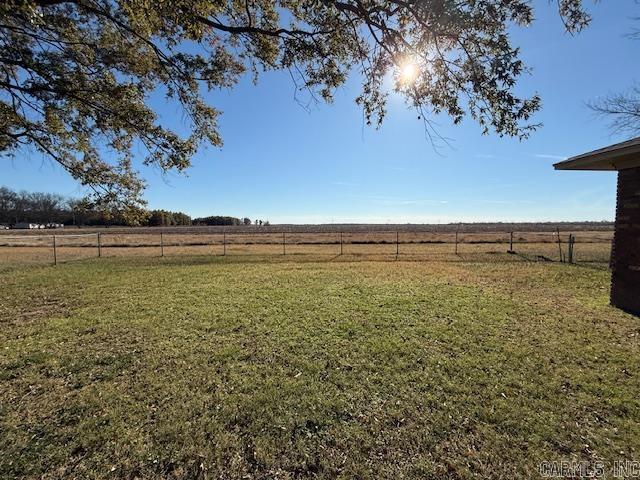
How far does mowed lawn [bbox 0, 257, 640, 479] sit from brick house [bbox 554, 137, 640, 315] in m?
0.47

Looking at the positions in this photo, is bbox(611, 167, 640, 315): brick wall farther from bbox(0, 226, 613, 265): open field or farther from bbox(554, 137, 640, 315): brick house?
bbox(0, 226, 613, 265): open field

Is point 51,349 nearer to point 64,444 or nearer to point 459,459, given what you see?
point 64,444

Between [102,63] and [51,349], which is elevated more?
[102,63]

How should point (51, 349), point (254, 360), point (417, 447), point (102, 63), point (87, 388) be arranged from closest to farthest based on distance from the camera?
1. point (417, 447)
2. point (87, 388)
3. point (254, 360)
4. point (51, 349)
5. point (102, 63)

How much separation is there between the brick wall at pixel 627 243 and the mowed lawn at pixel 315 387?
1.45 ft

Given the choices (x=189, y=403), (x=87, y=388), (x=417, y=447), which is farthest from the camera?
(x=87, y=388)

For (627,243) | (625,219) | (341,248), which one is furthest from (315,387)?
(341,248)

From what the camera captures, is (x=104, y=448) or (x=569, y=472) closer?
(x=569, y=472)

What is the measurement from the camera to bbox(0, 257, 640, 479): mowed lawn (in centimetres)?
263

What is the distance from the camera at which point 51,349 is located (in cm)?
504

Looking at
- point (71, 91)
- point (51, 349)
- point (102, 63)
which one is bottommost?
point (51, 349)

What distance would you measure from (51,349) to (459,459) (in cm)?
584

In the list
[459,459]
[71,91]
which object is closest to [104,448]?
[459,459]

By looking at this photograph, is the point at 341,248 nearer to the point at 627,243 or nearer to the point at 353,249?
the point at 353,249
